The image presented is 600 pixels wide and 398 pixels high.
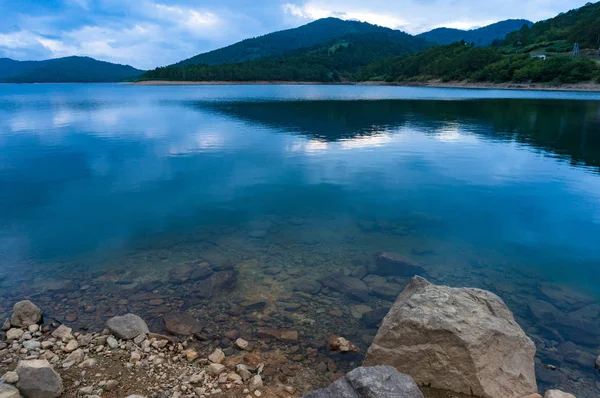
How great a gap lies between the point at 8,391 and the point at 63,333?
308cm

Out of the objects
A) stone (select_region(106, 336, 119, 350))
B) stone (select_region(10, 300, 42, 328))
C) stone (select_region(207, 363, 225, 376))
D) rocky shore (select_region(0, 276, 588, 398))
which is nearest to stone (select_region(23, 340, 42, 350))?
rocky shore (select_region(0, 276, 588, 398))

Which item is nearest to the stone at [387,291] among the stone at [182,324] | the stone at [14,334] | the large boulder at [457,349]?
the large boulder at [457,349]

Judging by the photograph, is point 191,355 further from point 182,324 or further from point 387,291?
point 387,291

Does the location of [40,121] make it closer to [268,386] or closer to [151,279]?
[151,279]

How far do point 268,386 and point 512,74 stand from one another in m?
176

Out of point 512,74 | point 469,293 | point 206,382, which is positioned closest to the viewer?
point 206,382

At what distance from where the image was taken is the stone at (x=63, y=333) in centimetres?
894

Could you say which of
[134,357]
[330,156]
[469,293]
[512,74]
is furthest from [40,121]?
[512,74]

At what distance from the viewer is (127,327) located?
902cm

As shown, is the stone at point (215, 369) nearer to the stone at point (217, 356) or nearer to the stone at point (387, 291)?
the stone at point (217, 356)

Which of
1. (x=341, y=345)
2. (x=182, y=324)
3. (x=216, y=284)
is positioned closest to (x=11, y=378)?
(x=182, y=324)

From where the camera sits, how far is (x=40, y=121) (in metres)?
54.4

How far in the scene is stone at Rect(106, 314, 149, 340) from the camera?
8.91m

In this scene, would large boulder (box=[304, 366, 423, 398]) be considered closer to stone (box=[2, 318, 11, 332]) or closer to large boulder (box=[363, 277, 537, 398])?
large boulder (box=[363, 277, 537, 398])
